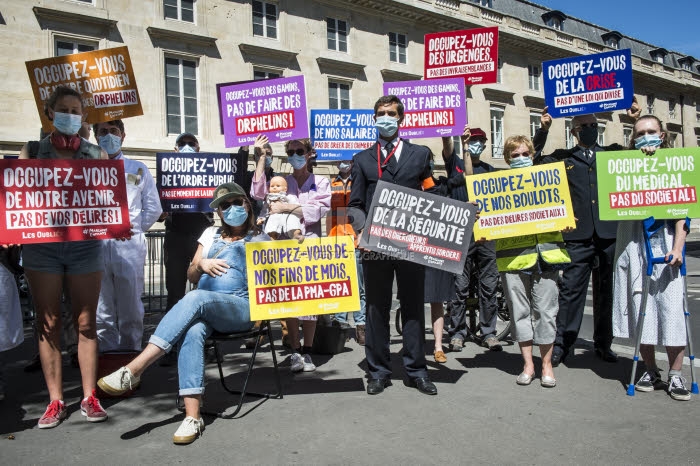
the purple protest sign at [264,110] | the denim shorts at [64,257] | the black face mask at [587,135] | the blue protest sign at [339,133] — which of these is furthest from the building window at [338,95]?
the denim shorts at [64,257]

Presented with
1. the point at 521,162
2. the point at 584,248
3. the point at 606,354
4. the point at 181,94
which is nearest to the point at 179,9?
the point at 181,94

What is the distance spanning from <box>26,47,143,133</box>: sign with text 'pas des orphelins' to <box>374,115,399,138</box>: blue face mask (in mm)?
2669

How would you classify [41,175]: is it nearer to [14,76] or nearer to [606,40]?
[14,76]

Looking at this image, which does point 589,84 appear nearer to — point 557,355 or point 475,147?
point 475,147

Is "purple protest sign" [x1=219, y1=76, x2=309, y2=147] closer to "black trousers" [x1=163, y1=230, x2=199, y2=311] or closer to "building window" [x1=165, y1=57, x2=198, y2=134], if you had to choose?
"black trousers" [x1=163, y1=230, x2=199, y2=311]

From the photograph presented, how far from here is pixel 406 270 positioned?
4.70 meters

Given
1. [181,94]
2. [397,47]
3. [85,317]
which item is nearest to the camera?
[85,317]

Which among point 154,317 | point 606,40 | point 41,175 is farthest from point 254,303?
point 606,40

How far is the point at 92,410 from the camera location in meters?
3.93

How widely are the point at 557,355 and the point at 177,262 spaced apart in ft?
12.9

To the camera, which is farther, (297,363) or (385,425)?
(297,363)

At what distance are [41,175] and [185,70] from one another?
17.9m

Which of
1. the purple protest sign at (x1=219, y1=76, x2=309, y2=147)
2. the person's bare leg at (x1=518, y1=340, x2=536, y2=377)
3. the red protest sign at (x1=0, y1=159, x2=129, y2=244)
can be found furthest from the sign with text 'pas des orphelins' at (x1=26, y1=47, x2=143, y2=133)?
the person's bare leg at (x1=518, y1=340, x2=536, y2=377)

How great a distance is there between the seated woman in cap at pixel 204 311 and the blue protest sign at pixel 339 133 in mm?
4347
